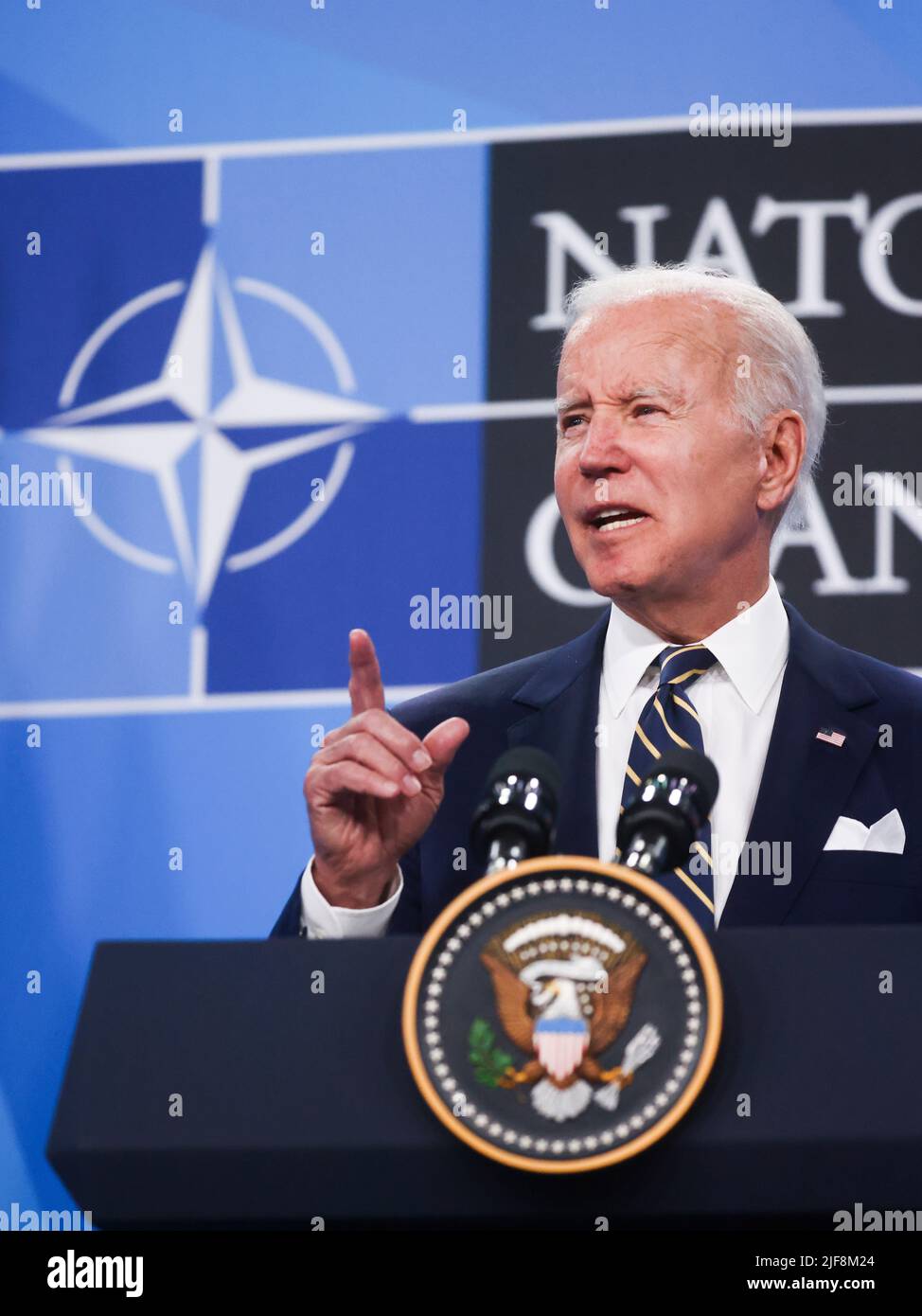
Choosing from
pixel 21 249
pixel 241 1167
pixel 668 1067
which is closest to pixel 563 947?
pixel 668 1067

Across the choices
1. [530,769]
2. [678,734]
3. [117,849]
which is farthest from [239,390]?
[530,769]

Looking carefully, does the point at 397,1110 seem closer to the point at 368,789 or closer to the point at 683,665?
the point at 368,789

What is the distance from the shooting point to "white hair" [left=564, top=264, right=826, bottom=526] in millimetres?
2334

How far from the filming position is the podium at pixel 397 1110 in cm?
122

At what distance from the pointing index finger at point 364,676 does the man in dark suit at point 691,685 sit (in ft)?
0.35

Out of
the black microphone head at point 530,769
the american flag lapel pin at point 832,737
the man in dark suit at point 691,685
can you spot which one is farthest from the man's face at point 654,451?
the black microphone head at point 530,769

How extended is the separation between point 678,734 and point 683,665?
126mm

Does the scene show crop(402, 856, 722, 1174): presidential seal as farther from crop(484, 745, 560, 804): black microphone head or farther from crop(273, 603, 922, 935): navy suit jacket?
crop(273, 603, 922, 935): navy suit jacket

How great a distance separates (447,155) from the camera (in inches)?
120

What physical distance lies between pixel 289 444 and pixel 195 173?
57 cm

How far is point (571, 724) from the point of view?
2180 mm

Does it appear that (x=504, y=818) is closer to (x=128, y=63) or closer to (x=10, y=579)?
(x=10, y=579)

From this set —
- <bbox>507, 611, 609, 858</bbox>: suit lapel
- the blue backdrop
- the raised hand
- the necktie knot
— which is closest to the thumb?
the raised hand

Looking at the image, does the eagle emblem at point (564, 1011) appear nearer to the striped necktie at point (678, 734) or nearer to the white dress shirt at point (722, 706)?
the striped necktie at point (678, 734)
